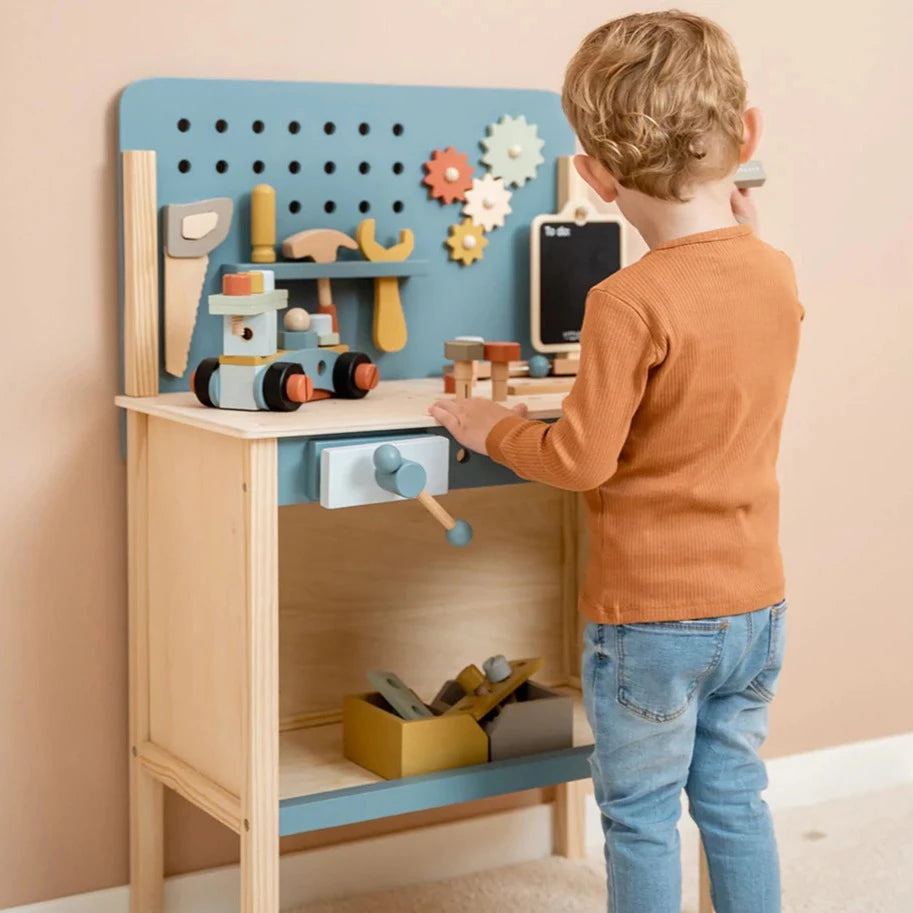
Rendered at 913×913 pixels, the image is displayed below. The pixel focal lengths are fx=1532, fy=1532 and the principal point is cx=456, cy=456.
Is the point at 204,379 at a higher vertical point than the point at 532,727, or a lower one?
higher

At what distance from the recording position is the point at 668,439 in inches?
53.9

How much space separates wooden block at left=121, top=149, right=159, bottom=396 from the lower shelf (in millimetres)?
434

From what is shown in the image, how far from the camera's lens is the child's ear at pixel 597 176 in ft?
4.52

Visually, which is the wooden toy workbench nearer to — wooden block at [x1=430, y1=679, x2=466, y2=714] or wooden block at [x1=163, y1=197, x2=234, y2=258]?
wooden block at [x1=163, y1=197, x2=234, y2=258]

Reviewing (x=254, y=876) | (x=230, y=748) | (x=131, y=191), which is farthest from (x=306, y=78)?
(x=254, y=876)

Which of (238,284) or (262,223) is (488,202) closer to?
(262,223)

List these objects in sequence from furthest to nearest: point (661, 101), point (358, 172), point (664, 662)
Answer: point (358, 172) → point (664, 662) → point (661, 101)

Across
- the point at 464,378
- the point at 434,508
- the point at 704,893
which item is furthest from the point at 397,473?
the point at 704,893

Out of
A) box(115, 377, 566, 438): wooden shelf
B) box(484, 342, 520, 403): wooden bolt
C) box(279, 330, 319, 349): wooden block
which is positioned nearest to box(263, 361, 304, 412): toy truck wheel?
box(115, 377, 566, 438): wooden shelf

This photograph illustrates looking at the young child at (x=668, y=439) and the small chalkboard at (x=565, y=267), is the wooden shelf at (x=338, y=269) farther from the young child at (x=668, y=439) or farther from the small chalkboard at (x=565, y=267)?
the young child at (x=668, y=439)

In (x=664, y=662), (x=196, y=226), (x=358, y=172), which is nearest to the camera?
(x=664, y=662)

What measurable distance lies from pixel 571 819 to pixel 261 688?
74cm

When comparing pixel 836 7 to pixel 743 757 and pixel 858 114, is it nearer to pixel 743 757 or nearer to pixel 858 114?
pixel 858 114

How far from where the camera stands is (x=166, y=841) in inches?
70.2
